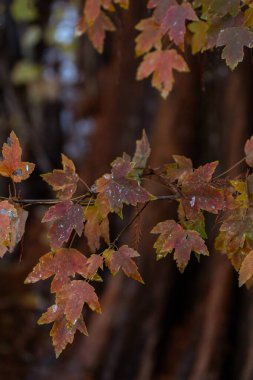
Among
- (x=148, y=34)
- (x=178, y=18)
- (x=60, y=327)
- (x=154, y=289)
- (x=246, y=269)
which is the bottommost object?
(x=154, y=289)

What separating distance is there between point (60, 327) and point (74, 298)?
3.7 inches

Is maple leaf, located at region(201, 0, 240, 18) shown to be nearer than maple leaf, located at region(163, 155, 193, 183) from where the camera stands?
Yes

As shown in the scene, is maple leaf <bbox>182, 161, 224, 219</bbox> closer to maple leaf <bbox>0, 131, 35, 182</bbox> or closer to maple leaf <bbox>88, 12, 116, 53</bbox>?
maple leaf <bbox>0, 131, 35, 182</bbox>

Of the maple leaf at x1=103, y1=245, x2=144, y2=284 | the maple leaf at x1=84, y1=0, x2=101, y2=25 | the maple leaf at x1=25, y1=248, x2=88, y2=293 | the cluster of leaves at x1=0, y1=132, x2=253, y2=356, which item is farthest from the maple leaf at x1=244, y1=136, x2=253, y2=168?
the maple leaf at x1=84, y1=0, x2=101, y2=25

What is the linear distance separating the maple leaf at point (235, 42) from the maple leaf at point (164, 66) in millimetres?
455

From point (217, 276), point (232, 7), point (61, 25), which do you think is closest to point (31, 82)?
point (61, 25)

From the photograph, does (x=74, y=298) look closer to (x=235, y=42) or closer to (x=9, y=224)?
(x=9, y=224)

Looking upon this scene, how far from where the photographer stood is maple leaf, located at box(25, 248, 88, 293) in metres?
1.52

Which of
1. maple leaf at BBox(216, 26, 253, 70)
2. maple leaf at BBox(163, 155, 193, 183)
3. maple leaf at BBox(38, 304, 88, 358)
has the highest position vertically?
maple leaf at BBox(216, 26, 253, 70)

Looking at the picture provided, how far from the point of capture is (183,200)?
4.97ft

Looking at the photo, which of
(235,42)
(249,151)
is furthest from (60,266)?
(235,42)

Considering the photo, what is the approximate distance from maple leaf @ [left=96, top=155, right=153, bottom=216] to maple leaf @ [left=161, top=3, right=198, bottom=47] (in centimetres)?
41

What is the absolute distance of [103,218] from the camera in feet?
5.17

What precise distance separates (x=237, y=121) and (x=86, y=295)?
2.09m
